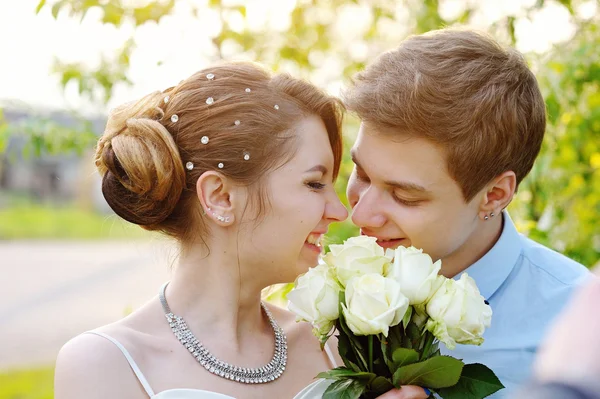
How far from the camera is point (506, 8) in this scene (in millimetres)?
3904

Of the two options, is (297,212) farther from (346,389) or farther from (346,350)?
(346,389)

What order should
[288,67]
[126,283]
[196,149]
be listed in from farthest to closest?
[126,283], [288,67], [196,149]

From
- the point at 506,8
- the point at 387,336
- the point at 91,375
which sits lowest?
the point at 91,375

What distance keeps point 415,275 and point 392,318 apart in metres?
0.15

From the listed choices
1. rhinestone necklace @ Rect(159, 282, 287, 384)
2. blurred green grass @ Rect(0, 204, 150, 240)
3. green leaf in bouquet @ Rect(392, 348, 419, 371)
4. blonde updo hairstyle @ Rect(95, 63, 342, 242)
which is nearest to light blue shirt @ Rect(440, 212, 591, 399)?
green leaf in bouquet @ Rect(392, 348, 419, 371)

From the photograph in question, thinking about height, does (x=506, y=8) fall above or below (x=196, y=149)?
above

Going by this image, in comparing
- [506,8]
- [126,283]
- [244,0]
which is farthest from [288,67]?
[126,283]

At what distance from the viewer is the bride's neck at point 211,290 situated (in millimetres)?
2596

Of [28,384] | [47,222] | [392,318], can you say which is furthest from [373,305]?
[47,222]

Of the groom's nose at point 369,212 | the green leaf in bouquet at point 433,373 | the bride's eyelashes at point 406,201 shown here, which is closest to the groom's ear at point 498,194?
the bride's eyelashes at point 406,201

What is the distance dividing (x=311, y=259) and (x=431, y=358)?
0.73m

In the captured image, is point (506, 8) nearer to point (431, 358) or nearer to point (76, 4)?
point (76, 4)

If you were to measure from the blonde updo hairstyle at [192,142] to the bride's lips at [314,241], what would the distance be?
0.70 ft

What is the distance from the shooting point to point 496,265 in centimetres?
275
